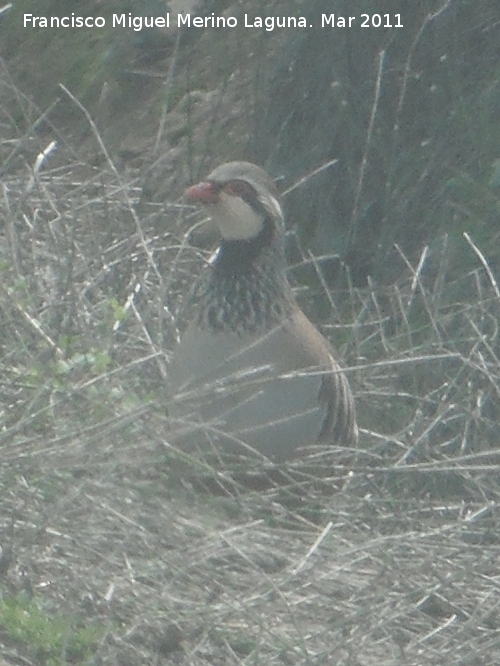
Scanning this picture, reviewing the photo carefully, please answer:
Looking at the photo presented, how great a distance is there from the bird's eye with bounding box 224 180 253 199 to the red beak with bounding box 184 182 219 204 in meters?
0.05

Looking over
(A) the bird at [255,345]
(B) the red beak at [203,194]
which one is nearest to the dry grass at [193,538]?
(A) the bird at [255,345]

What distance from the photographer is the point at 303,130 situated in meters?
6.89

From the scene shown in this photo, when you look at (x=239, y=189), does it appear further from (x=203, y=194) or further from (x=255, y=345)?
(x=255, y=345)

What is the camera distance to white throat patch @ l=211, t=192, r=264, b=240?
4.93 m

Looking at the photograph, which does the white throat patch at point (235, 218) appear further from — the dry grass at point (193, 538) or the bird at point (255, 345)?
the dry grass at point (193, 538)

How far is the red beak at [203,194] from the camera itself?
4832mm

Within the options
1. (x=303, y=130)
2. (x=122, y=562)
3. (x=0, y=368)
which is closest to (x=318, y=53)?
(x=303, y=130)

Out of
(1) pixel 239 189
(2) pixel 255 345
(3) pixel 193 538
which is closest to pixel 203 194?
(1) pixel 239 189

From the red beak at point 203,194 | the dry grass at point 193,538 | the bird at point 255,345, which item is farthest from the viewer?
the red beak at point 203,194

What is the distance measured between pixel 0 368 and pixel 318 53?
281 centimetres

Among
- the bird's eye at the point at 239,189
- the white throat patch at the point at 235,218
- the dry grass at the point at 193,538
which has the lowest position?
the dry grass at the point at 193,538

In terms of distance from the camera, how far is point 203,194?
4.86 metres

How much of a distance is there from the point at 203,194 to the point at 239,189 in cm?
12

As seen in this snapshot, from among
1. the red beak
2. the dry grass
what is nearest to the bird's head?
the red beak
